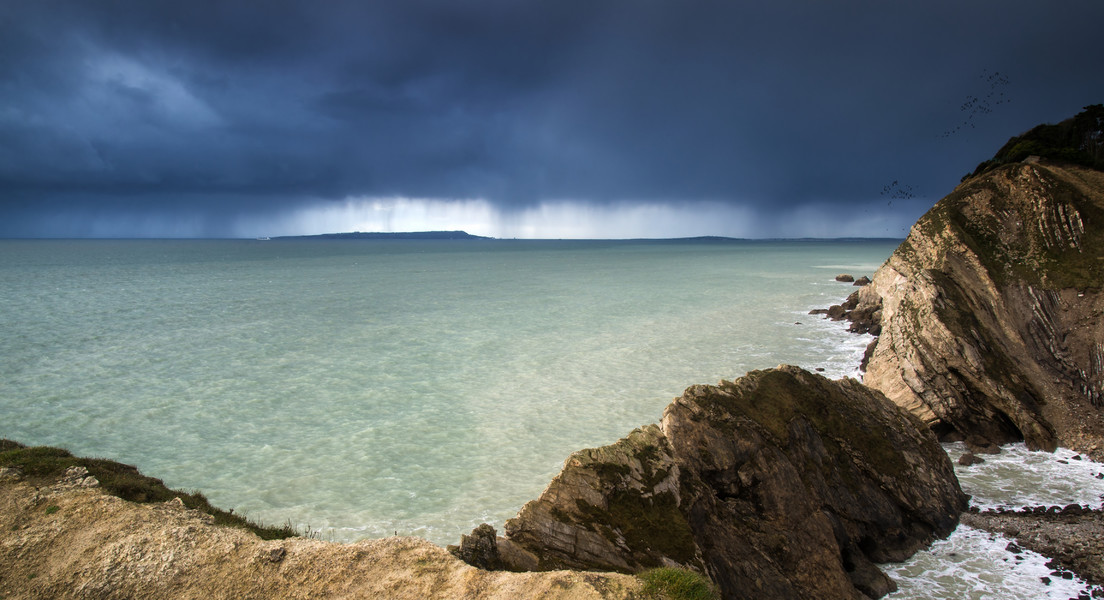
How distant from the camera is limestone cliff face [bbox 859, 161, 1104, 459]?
19734mm

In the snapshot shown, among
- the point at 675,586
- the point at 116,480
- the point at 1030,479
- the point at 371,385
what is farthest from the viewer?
the point at 371,385

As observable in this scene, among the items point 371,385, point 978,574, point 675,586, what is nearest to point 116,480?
point 675,586

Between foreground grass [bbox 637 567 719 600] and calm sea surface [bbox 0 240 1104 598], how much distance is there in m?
8.25

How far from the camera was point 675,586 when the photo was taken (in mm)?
7043

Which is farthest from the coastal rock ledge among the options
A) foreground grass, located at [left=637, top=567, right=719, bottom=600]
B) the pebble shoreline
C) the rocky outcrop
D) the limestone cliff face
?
the limestone cliff face

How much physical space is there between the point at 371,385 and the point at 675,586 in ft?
75.9

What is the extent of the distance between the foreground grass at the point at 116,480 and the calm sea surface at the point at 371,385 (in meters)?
4.39

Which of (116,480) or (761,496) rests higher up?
(116,480)

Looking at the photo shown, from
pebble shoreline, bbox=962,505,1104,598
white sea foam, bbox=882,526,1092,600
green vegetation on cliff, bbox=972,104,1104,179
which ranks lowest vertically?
white sea foam, bbox=882,526,1092,600

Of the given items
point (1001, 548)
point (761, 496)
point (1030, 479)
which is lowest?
point (1001, 548)

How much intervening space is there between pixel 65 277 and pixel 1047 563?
11729 centimetres

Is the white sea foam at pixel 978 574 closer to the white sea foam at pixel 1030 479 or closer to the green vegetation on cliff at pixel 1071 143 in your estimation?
the white sea foam at pixel 1030 479

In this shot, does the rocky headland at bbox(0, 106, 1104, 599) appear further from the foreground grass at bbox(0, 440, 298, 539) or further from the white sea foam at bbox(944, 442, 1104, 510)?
the white sea foam at bbox(944, 442, 1104, 510)

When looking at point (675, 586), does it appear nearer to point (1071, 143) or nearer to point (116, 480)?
point (116, 480)
